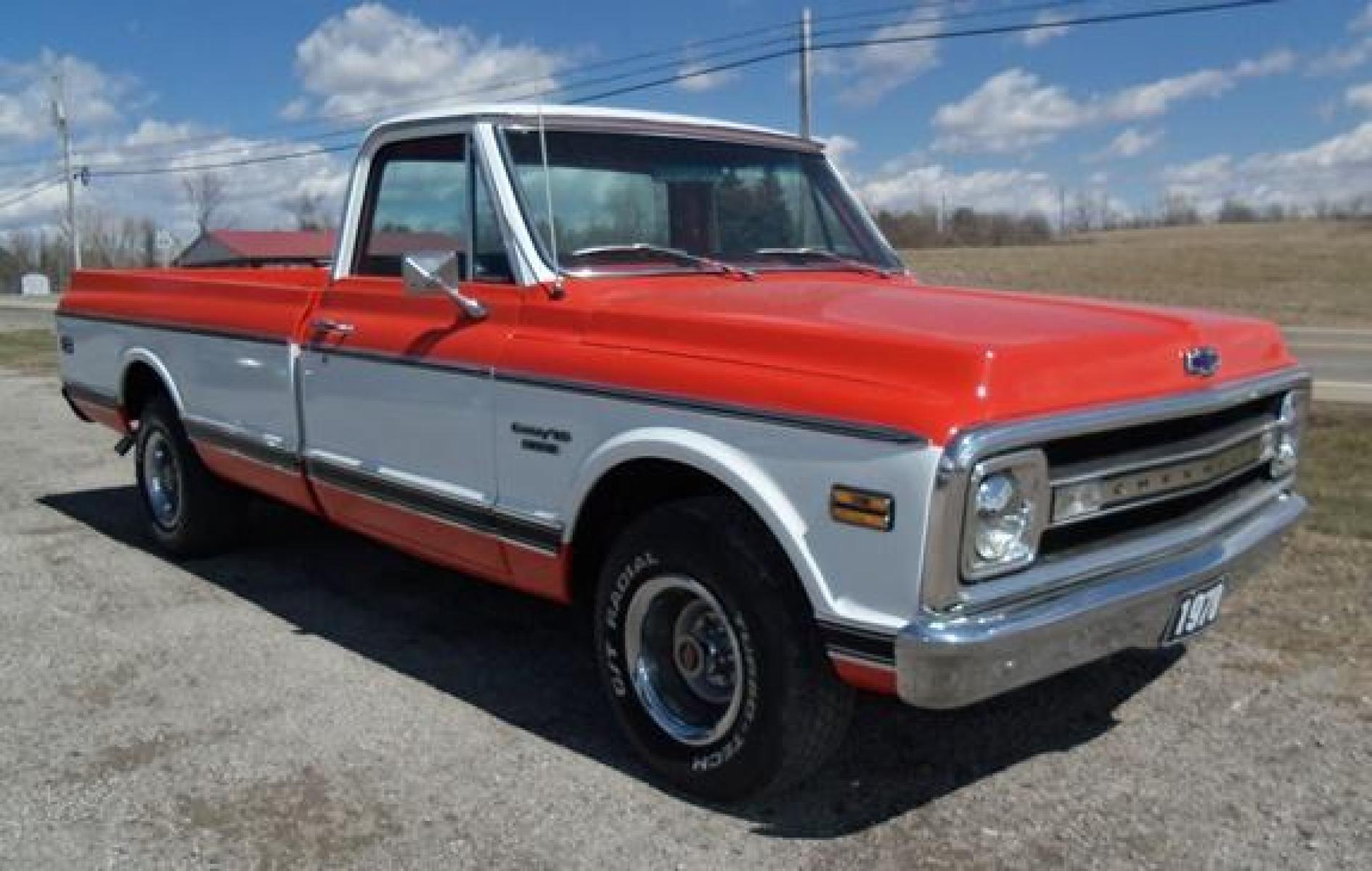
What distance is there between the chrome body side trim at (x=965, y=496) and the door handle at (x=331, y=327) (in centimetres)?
263

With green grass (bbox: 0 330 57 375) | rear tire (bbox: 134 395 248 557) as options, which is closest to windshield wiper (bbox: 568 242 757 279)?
rear tire (bbox: 134 395 248 557)

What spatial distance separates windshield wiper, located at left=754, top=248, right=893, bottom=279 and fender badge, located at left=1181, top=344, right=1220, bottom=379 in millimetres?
1433

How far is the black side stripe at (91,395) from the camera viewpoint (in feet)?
21.8

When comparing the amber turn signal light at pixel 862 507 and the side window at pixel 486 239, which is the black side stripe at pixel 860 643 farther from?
the side window at pixel 486 239

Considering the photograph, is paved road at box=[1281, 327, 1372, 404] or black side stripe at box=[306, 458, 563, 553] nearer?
black side stripe at box=[306, 458, 563, 553]

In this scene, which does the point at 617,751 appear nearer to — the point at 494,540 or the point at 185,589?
the point at 494,540

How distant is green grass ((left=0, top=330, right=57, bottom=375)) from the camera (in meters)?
16.2

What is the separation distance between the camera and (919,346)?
3.02 m

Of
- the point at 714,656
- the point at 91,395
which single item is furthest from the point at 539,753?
the point at 91,395

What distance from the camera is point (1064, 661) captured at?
3117 millimetres

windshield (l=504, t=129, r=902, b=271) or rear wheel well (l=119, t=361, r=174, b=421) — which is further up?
windshield (l=504, t=129, r=902, b=271)

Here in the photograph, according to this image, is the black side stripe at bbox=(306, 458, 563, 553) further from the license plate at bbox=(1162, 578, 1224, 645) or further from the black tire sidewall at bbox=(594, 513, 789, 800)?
the license plate at bbox=(1162, 578, 1224, 645)

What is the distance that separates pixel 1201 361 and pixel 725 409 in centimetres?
133

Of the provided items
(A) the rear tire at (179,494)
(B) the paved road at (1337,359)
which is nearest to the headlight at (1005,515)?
(A) the rear tire at (179,494)
